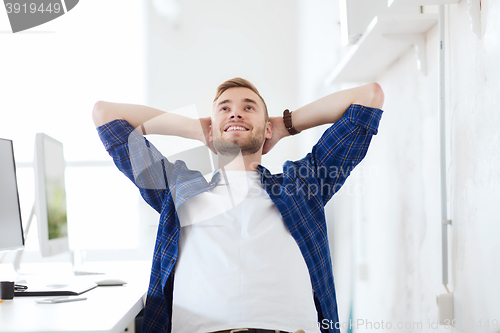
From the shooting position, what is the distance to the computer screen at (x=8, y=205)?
1.08m

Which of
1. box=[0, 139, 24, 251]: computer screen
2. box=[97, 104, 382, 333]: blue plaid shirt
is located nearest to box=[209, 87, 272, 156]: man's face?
box=[97, 104, 382, 333]: blue plaid shirt

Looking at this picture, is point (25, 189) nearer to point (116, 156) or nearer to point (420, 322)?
point (116, 156)

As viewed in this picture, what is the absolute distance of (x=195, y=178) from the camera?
1.29 metres

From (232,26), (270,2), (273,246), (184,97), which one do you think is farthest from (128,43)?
(273,246)

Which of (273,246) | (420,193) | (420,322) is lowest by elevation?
(420,322)

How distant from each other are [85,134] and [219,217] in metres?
1.78

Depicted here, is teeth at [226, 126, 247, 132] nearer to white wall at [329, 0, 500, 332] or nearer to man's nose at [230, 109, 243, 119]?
man's nose at [230, 109, 243, 119]

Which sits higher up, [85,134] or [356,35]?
[356,35]

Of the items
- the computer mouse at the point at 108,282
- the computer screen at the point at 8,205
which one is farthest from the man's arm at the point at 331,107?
the computer screen at the point at 8,205

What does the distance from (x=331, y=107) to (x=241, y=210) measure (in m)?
0.49

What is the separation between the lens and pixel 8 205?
43.7 inches

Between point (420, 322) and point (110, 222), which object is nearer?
point (420, 322)

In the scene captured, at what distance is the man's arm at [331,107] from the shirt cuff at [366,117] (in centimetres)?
3

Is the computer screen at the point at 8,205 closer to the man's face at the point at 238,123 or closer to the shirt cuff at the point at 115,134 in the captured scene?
the shirt cuff at the point at 115,134
